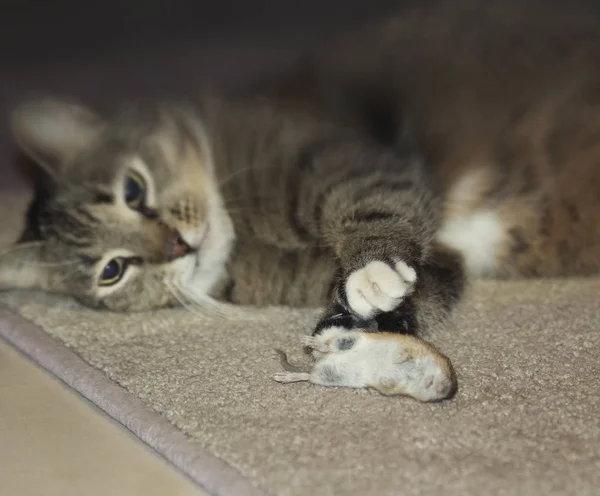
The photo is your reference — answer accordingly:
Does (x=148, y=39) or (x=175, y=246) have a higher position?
(x=148, y=39)

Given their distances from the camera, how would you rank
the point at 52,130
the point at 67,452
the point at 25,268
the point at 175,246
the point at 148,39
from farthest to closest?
the point at 148,39, the point at 52,130, the point at 25,268, the point at 175,246, the point at 67,452

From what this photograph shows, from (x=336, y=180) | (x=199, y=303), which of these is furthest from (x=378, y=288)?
(x=199, y=303)

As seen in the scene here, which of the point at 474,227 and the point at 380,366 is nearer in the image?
the point at 380,366

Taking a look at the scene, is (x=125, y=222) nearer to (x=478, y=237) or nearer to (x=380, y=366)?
(x=380, y=366)

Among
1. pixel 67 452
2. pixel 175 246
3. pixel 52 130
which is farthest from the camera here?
pixel 52 130

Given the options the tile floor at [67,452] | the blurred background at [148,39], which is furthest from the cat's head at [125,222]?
the blurred background at [148,39]

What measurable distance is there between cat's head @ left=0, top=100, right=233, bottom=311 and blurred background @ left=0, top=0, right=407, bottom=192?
1258mm

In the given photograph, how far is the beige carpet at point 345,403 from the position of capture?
987mm

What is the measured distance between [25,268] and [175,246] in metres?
0.35

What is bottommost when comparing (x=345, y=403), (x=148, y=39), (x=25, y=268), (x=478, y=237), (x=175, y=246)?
(x=345, y=403)

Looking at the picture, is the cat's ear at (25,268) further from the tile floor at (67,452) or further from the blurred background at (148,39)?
the blurred background at (148,39)

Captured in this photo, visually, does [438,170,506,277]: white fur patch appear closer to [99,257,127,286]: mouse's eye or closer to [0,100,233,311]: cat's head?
[0,100,233,311]: cat's head

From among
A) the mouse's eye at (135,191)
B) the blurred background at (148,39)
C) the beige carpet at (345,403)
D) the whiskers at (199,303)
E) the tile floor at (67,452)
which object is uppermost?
the blurred background at (148,39)

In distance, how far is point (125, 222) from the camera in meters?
1.53
